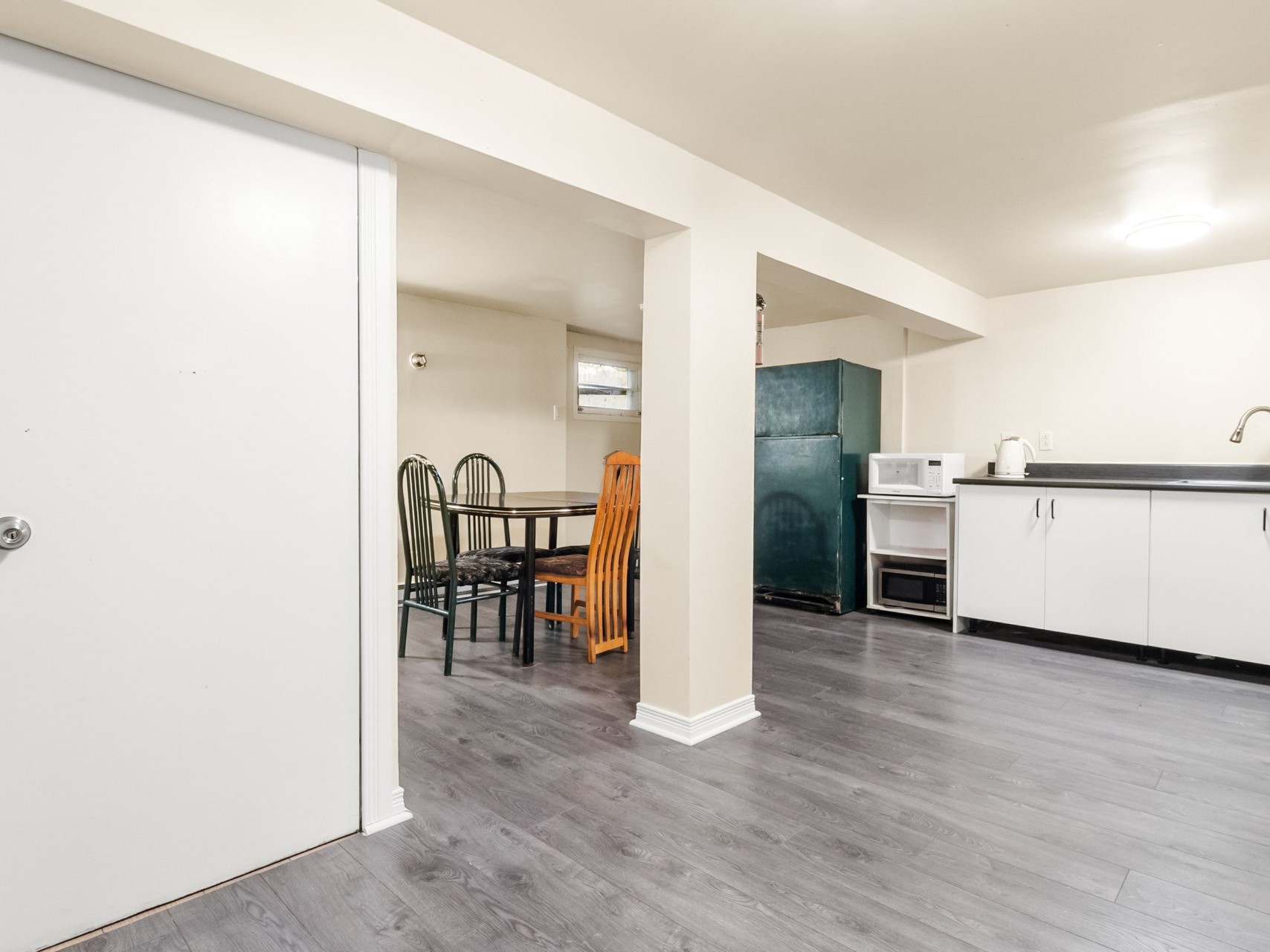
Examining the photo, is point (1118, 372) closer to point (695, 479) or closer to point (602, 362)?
point (695, 479)

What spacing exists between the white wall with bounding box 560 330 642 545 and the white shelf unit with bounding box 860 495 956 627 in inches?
98.4

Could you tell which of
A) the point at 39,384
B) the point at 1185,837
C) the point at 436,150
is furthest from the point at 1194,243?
the point at 39,384

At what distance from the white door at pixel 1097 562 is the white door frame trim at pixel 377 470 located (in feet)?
11.5

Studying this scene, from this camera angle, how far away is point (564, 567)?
3.54 metres

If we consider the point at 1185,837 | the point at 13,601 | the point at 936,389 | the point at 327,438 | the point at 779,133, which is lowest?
the point at 1185,837

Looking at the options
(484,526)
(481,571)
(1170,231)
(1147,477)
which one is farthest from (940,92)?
(484,526)

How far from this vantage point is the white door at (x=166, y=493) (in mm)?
1389

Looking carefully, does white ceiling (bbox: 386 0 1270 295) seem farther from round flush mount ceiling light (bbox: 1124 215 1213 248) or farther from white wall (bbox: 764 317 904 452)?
white wall (bbox: 764 317 904 452)

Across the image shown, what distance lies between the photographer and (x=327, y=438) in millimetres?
1784

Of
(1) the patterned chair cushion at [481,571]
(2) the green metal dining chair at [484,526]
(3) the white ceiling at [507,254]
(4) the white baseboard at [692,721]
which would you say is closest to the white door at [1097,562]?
(4) the white baseboard at [692,721]

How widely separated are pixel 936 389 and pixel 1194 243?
5.47ft

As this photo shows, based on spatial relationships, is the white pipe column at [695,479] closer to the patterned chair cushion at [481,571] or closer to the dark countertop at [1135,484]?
the patterned chair cushion at [481,571]

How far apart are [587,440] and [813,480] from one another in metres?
2.36

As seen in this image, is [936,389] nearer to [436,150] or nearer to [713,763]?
[713,763]
